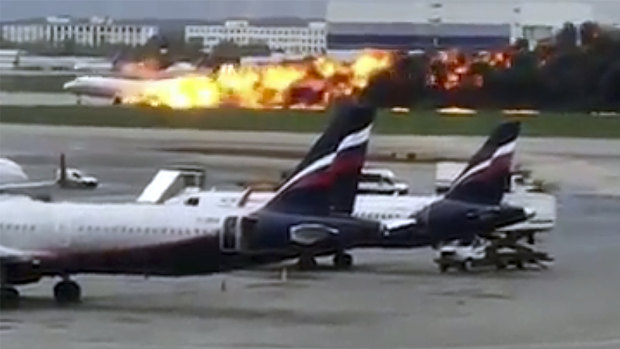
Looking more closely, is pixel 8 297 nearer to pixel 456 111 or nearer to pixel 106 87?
pixel 456 111

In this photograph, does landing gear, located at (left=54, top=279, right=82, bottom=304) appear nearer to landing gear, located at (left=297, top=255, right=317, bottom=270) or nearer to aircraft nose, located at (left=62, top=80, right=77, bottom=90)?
landing gear, located at (left=297, top=255, right=317, bottom=270)

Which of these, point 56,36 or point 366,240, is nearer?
point 366,240

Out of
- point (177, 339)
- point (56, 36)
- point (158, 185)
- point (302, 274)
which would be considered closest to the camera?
point (177, 339)

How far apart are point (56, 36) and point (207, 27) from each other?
15.3 m

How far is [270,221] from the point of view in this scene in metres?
38.4

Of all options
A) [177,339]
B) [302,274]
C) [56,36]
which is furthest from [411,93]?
[56,36]

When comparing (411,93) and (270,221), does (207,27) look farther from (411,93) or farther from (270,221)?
(270,221)

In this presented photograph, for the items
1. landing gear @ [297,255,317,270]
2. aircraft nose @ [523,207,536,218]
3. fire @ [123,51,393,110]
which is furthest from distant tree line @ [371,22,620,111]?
landing gear @ [297,255,317,270]

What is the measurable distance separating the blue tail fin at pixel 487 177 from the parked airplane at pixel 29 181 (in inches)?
613

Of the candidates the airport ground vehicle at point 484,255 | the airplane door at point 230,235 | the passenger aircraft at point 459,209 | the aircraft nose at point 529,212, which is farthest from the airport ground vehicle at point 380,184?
the airplane door at point 230,235

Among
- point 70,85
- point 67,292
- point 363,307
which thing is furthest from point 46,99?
point 363,307

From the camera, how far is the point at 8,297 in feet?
126

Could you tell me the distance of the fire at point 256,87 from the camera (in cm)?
12294

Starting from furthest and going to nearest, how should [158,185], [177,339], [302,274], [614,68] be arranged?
[614,68]
[158,185]
[302,274]
[177,339]
